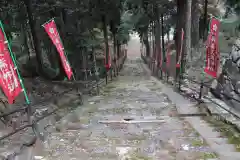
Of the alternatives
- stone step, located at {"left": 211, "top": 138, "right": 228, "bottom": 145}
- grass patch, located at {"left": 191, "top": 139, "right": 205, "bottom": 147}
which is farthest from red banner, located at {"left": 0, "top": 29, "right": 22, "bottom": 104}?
stone step, located at {"left": 211, "top": 138, "right": 228, "bottom": 145}

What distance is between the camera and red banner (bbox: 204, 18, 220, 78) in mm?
6832

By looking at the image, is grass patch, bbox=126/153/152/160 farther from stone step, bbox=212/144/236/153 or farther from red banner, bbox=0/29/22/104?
red banner, bbox=0/29/22/104

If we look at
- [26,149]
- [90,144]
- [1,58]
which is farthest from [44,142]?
[1,58]

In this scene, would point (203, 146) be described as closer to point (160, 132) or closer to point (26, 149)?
point (160, 132)

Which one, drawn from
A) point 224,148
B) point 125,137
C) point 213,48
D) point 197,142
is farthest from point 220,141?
point 213,48

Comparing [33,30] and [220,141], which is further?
[33,30]

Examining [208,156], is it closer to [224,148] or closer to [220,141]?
[224,148]

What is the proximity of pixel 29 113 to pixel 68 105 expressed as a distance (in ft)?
10.8

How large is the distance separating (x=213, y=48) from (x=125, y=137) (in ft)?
13.4

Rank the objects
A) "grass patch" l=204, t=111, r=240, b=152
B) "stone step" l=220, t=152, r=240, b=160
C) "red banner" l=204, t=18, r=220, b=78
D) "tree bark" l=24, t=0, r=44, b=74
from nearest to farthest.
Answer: "stone step" l=220, t=152, r=240, b=160 → "grass patch" l=204, t=111, r=240, b=152 → "red banner" l=204, t=18, r=220, b=78 → "tree bark" l=24, t=0, r=44, b=74

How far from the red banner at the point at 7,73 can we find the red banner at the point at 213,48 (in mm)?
5636

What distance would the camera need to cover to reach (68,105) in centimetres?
807

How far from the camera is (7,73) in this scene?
4.16 metres

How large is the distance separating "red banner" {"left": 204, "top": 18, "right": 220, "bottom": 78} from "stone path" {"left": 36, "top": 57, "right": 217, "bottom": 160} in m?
1.84
